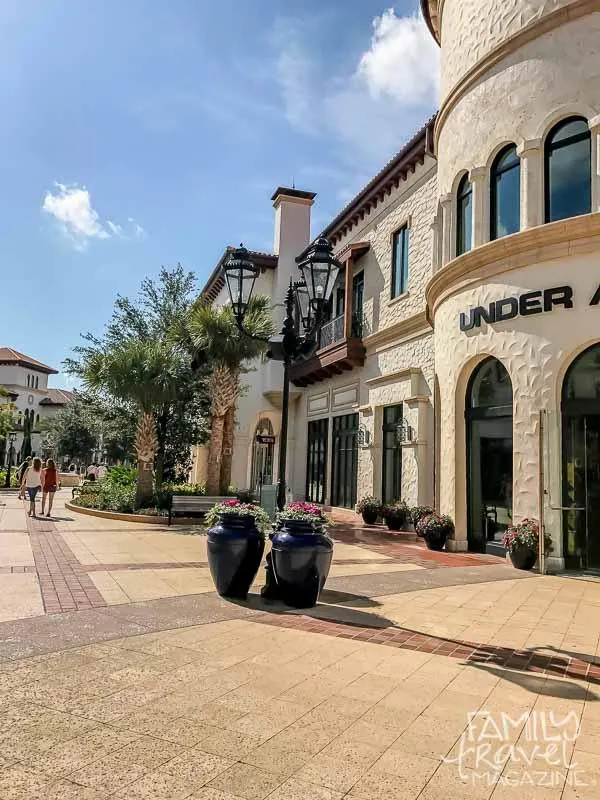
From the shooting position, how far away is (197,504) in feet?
55.9

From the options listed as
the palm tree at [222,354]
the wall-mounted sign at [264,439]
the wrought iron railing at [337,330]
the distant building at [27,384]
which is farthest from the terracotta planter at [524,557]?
the distant building at [27,384]

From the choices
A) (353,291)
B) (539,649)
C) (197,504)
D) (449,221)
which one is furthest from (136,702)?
(353,291)

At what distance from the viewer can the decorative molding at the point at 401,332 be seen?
53.7 feet

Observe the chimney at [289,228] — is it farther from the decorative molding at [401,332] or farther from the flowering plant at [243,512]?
the flowering plant at [243,512]

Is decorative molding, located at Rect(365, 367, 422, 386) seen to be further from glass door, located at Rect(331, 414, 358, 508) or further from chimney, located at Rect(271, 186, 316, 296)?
chimney, located at Rect(271, 186, 316, 296)

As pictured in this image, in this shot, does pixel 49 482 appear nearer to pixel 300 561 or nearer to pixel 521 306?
pixel 300 561

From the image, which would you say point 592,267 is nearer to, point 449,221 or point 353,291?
point 449,221

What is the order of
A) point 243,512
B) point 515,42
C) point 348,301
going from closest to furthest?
point 243,512, point 515,42, point 348,301

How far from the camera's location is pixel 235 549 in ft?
23.0

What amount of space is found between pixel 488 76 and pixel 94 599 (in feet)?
38.3

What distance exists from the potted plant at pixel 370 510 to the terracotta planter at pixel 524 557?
7002 mm

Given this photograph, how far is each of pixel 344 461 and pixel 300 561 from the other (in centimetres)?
1475

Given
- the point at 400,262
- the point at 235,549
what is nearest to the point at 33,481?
the point at 235,549

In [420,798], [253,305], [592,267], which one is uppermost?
[253,305]
